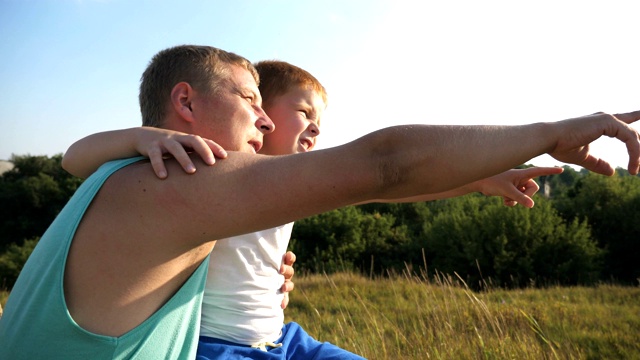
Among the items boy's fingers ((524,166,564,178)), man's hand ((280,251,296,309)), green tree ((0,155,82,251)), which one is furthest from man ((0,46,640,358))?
green tree ((0,155,82,251))

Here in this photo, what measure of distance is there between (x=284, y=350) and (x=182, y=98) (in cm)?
99

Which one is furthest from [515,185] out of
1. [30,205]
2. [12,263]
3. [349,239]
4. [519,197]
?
[30,205]

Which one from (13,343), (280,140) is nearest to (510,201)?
(280,140)

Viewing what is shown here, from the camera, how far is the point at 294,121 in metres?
2.96

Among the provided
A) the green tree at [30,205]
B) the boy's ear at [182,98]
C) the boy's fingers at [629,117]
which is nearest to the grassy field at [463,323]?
the boy's fingers at [629,117]

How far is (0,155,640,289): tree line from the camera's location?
3534 centimetres

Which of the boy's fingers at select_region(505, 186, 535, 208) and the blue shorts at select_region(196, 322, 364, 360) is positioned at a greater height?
the boy's fingers at select_region(505, 186, 535, 208)

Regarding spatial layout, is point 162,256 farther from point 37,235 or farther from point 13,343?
point 37,235

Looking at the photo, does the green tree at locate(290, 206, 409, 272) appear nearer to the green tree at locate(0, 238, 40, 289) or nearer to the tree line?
the tree line

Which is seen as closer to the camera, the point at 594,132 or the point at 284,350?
the point at 594,132

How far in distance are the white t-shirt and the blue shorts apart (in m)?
0.04

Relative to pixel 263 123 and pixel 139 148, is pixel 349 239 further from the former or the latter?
pixel 139 148

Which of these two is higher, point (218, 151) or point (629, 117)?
point (629, 117)

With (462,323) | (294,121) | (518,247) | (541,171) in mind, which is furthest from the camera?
(518,247)
